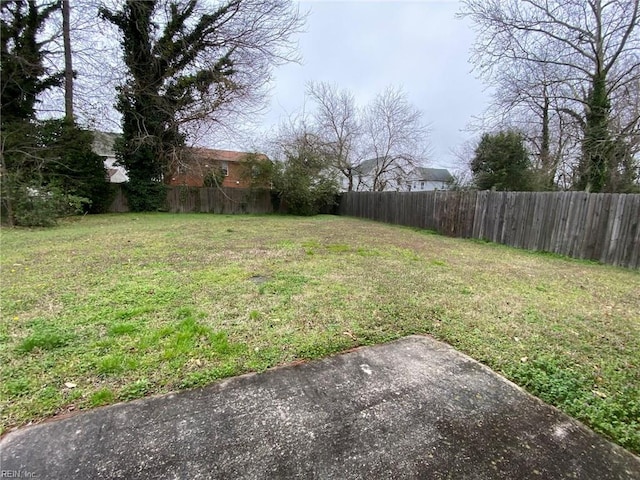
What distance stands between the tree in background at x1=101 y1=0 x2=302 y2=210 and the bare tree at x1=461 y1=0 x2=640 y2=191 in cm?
673

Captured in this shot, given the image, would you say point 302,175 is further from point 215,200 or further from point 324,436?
point 324,436

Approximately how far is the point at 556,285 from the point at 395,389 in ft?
12.0

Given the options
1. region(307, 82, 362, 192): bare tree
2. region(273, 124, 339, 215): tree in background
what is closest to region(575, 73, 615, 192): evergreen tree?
region(273, 124, 339, 215): tree in background

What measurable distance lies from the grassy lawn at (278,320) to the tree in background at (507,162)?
9666 mm

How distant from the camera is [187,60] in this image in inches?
493

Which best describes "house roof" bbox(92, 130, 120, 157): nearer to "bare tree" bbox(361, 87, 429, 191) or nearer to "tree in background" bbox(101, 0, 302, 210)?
"tree in background" bbox(101, 0, 302, 210)

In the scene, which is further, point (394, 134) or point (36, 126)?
point (394, 134)

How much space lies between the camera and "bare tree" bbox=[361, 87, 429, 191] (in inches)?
726

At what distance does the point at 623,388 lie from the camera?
1886 millimetres

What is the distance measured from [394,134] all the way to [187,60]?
1196 centimetres

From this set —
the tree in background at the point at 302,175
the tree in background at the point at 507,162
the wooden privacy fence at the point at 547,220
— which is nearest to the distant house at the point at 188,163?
the tree in background at the point at 302,175

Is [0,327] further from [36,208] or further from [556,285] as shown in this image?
[36,208]

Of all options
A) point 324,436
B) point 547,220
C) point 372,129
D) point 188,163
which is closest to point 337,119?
point 372,129

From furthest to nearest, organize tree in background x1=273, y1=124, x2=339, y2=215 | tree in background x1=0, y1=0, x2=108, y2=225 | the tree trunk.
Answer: tree in background x1=273, y1=124, x2=339, y2=215 < the tree trunk < tree in background x1=0, y1=0, x2=108, y2=225
